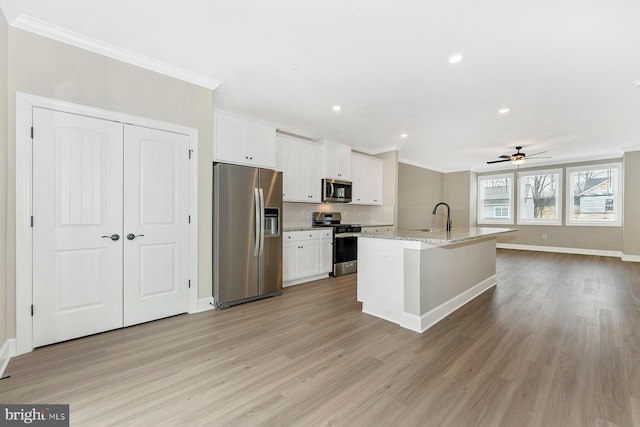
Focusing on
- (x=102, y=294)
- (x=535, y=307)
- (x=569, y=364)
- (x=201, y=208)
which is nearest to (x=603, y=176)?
(x=535, y=307)

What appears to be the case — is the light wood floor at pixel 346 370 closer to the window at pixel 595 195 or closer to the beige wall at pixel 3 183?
the beige wall at pixel 3 183

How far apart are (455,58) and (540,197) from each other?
7.60 m

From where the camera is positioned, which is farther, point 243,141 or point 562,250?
point 562,250

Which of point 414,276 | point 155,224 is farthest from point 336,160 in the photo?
point 155,224

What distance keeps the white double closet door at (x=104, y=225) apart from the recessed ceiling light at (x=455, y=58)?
2.89m

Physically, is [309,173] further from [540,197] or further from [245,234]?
[540,197]

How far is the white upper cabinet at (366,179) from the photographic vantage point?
5.82 m

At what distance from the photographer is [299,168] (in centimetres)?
477

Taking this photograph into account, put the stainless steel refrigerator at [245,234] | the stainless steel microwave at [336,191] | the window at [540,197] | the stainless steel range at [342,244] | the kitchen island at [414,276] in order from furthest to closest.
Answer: the window at [540,197] < the stainless steel microwave at [336,191] < the stainless steel range at [342,244] < the stainless steel refrigerator at [245,234] < the kitchen island at [414,276]

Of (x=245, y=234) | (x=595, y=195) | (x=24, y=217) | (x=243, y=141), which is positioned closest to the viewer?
(x=24, y=217)

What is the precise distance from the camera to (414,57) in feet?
8.63

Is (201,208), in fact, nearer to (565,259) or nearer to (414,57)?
(414,57)

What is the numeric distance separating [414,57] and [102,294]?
3737 mm

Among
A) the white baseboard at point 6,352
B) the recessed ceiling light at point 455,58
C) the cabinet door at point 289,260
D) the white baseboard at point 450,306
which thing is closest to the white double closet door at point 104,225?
the white baseboard at point 6,352
